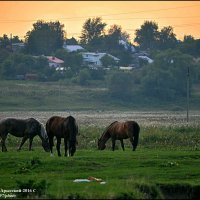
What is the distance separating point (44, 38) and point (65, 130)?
142 m

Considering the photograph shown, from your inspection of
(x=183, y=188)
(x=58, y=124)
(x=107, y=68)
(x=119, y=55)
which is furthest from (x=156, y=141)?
(x=119, y=55)

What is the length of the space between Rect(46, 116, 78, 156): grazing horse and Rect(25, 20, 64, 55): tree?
136246 millimetres

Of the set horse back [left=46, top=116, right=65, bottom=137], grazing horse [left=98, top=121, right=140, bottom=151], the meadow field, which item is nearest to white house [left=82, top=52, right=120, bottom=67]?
grazing horse [left=98, top=121, right=140, bottom=151]

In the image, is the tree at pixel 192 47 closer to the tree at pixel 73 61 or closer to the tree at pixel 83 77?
the tree at pixel 73 61

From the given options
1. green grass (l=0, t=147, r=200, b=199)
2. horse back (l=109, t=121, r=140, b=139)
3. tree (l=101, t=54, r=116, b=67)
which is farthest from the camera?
tree (l=101, t=54, r=116, b=67)

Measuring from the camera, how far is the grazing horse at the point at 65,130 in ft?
107

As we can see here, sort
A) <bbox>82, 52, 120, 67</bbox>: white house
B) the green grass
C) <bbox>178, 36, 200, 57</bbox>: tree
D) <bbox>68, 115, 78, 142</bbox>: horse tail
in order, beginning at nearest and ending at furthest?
the green grass, <bbox>68, 115, 78, 142</bbox>: horse tail, <bbox>82, 52, 120, 67</bbox>: white house, <bbox>178, 36, 200, 57</bbox>: tree

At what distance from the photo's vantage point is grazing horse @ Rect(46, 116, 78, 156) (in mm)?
32531

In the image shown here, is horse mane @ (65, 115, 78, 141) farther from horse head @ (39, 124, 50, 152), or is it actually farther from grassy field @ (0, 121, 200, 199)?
horse head @ (39, 124, 50, 152)

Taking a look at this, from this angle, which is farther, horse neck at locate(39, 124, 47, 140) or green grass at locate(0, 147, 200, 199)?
horse neck at locate(39, 124, 47, 140)

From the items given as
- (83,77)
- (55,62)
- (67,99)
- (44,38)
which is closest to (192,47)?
A: (44,38)

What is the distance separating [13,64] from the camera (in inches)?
5507

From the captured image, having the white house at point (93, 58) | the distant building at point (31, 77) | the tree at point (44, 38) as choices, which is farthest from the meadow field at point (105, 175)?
the tree at point (44, 38)

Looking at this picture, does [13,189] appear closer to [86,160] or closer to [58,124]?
[86,160]
